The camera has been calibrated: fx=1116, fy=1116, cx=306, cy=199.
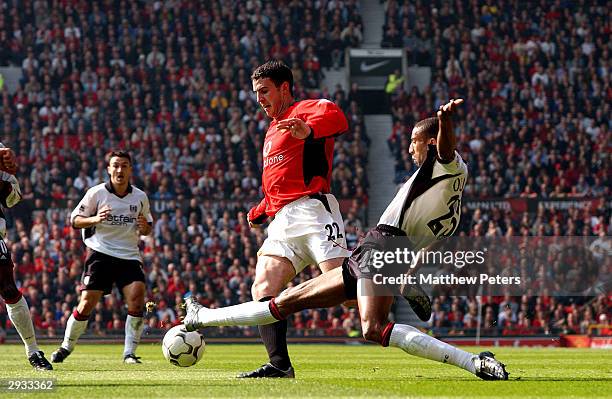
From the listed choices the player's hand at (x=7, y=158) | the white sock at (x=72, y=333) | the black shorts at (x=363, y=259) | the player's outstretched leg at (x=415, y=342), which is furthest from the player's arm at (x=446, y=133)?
the white sock at (x=72, y=333)

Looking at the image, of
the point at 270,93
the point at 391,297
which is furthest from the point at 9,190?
the point at 391,297

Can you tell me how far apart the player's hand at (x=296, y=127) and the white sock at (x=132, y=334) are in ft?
18.0

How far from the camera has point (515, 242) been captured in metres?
24.3

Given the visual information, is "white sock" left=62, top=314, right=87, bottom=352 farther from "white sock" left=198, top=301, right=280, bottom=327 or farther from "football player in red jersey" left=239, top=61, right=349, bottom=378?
"white sock" left=198, top=301, right=280, bottom=327

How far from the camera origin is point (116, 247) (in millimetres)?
13000

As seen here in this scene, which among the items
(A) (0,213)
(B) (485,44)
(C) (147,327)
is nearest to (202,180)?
(C) (147,327)

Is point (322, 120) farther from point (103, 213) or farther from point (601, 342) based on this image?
point (601, 342)

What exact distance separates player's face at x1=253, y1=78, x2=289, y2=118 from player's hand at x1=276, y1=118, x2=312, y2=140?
908 mm

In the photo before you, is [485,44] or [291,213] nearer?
[291,213]

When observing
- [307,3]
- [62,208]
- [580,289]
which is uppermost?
[307,3]

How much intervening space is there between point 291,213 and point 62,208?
17.6m

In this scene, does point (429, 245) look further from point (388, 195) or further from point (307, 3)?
point (307, 3)

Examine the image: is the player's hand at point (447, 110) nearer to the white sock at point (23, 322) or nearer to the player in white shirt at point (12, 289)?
the player in white shirt at point (12, 289)

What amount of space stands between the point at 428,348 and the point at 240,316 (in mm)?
1458
